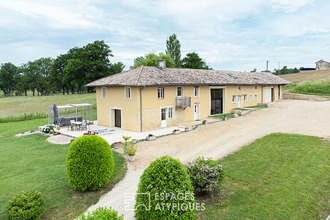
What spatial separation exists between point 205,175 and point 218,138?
35.2 feet

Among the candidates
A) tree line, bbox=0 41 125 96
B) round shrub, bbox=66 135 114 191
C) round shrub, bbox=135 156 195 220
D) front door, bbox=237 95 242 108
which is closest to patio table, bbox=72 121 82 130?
round shrub, bbox=66 135 114 191

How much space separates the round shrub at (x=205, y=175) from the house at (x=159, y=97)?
13.8 m

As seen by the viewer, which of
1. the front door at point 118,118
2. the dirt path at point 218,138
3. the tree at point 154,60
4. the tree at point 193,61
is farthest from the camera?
the tree at point 193,61

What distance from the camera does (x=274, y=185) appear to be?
9.95m

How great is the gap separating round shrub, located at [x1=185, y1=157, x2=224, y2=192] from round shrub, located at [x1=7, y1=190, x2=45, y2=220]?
520 centimetres

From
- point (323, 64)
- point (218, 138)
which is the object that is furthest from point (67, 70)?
point (323, 64)

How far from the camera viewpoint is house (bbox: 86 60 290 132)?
75.4ft

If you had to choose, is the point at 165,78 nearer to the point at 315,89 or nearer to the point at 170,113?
the point at 170,113

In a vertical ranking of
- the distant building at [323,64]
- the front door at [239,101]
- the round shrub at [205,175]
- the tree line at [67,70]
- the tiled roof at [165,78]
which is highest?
the distant building at [323,64]

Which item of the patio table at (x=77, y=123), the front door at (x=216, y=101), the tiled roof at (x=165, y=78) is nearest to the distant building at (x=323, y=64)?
the tiled roof at (x=165, y=78)

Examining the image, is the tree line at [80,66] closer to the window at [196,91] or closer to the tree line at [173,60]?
the tree line at [173,60]

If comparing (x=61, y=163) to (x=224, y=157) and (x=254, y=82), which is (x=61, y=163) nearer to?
(x=224, y=157)

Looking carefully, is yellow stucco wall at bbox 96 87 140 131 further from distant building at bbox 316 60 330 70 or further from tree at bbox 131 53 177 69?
distant building at bbox 316 60 330 70

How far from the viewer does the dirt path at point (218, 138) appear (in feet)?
36.1
